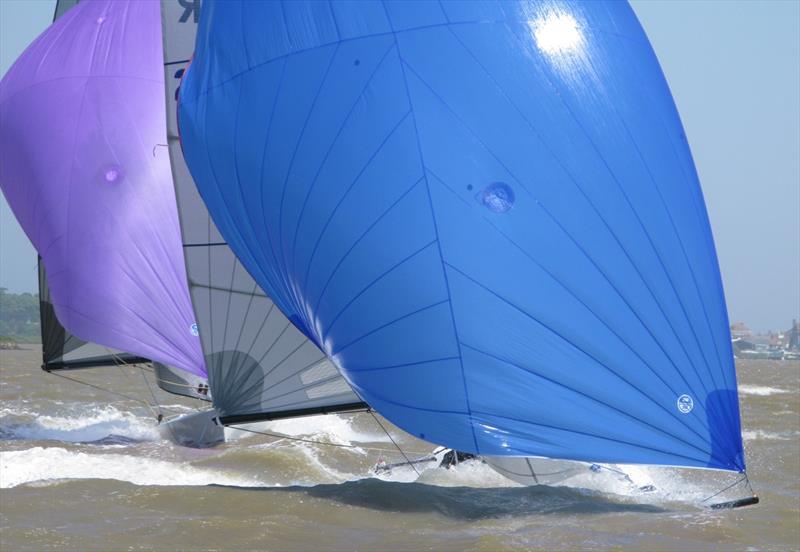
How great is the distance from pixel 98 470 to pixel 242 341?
5.77 feet

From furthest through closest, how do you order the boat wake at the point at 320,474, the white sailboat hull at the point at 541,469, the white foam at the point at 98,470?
the white foam at the point at 98,470
the white sailboat hull at the point at 541,469
the boat wake at the point at 320,474

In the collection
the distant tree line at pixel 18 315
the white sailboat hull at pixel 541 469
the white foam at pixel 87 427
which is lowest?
the white sailboat hull at pixel 541 469

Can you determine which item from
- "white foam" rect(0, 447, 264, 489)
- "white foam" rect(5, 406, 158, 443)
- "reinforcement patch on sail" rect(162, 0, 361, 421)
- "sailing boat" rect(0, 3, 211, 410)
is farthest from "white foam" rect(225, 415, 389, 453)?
"reinforcement patch on sail" rect(162, 0, 361, 421)

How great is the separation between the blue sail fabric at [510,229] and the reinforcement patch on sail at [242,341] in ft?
6.09

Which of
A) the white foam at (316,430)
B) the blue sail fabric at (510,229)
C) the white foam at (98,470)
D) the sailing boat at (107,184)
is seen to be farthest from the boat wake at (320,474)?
the blue sail fabric at (510,229)

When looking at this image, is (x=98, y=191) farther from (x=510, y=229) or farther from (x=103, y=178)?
(x=510, y=229)

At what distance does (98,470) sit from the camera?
10.8 m

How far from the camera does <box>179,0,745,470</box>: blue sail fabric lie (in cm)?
767

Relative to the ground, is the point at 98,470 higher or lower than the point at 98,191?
lower

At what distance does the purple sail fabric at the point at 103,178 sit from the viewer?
13477 millimetres

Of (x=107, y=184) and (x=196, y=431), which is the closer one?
(x=107, y=184)

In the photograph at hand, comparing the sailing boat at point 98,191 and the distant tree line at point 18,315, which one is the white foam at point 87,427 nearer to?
the sailing boat at point 98,191

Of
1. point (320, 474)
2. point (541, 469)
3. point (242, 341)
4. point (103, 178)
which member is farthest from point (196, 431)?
point (541, 469)

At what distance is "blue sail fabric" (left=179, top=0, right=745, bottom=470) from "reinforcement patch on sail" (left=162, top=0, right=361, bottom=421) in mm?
1856
